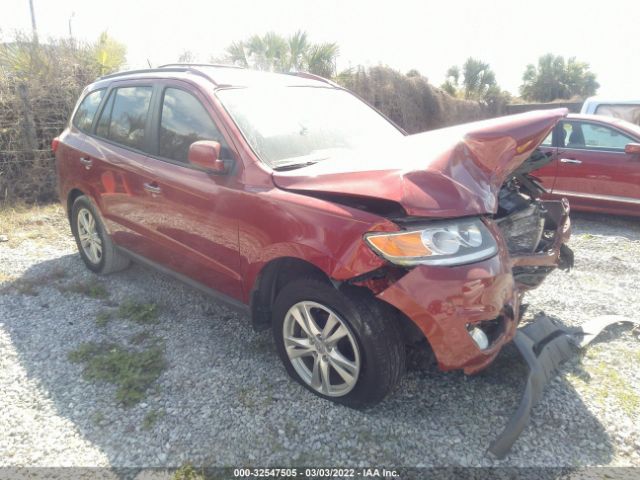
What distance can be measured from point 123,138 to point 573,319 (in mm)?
3877

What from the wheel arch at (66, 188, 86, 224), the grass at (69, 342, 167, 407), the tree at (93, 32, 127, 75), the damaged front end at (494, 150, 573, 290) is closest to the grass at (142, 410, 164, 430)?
the grass at (69, 342, 167, 407)

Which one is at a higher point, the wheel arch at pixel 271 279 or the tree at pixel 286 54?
the tree at pixel 286 54

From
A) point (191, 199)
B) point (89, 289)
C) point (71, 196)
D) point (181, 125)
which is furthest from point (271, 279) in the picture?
point (71, 196)

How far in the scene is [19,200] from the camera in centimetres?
753

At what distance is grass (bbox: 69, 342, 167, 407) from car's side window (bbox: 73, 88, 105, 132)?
7.22ft

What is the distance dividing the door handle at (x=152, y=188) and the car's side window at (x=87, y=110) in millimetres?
1374

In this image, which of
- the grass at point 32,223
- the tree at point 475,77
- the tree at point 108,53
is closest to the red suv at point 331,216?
the grass at point 32,223

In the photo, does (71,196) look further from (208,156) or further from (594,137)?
Result: (594,137)

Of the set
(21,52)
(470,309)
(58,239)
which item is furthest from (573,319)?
(21,52)

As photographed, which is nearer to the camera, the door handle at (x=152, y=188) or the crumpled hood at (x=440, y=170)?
the crumpled hood at (x=440, y=170)

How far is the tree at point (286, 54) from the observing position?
1211cm

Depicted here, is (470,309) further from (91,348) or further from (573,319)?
(91,348)

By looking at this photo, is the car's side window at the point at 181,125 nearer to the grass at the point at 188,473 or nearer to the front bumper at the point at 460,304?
the front bumper at the point at 460,304

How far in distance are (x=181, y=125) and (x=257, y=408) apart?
6.52ft
